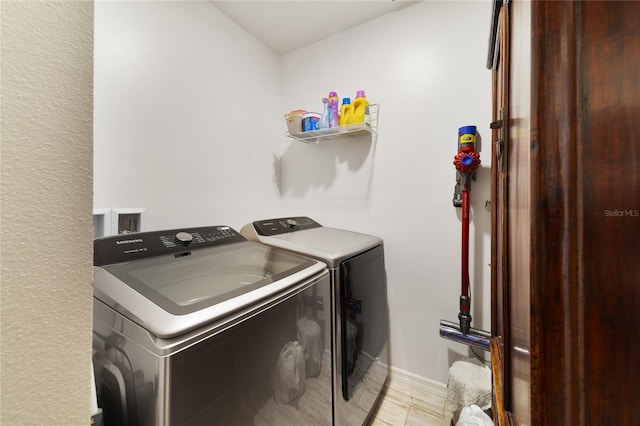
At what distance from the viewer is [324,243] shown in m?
1.38

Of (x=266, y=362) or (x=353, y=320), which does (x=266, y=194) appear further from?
(x=266, y=362)

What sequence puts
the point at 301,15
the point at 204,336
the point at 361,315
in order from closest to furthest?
the point at 204,336 < the point at 361,315 < the point at 301,15

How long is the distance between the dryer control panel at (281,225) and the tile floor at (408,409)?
4.10 feet

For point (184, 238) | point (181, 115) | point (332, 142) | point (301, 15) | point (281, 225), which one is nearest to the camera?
point (184, 238)

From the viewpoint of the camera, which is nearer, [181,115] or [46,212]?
[46,212]

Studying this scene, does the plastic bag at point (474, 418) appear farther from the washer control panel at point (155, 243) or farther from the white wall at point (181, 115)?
the white wall at point (181, 115)

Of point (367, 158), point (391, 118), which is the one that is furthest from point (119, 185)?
point (391, 118)

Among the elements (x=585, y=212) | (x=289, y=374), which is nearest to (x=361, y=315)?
(x=289, y=374)

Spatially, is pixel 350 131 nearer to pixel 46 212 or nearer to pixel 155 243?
pixel 155 243

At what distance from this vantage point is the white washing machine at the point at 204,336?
21.7 inches

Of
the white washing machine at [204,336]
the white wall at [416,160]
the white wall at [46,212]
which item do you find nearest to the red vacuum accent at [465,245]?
the white wall at [416,160]

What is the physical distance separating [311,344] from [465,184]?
122 centimetres

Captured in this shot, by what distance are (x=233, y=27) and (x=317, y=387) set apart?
2.31 m

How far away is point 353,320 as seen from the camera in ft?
4.21
